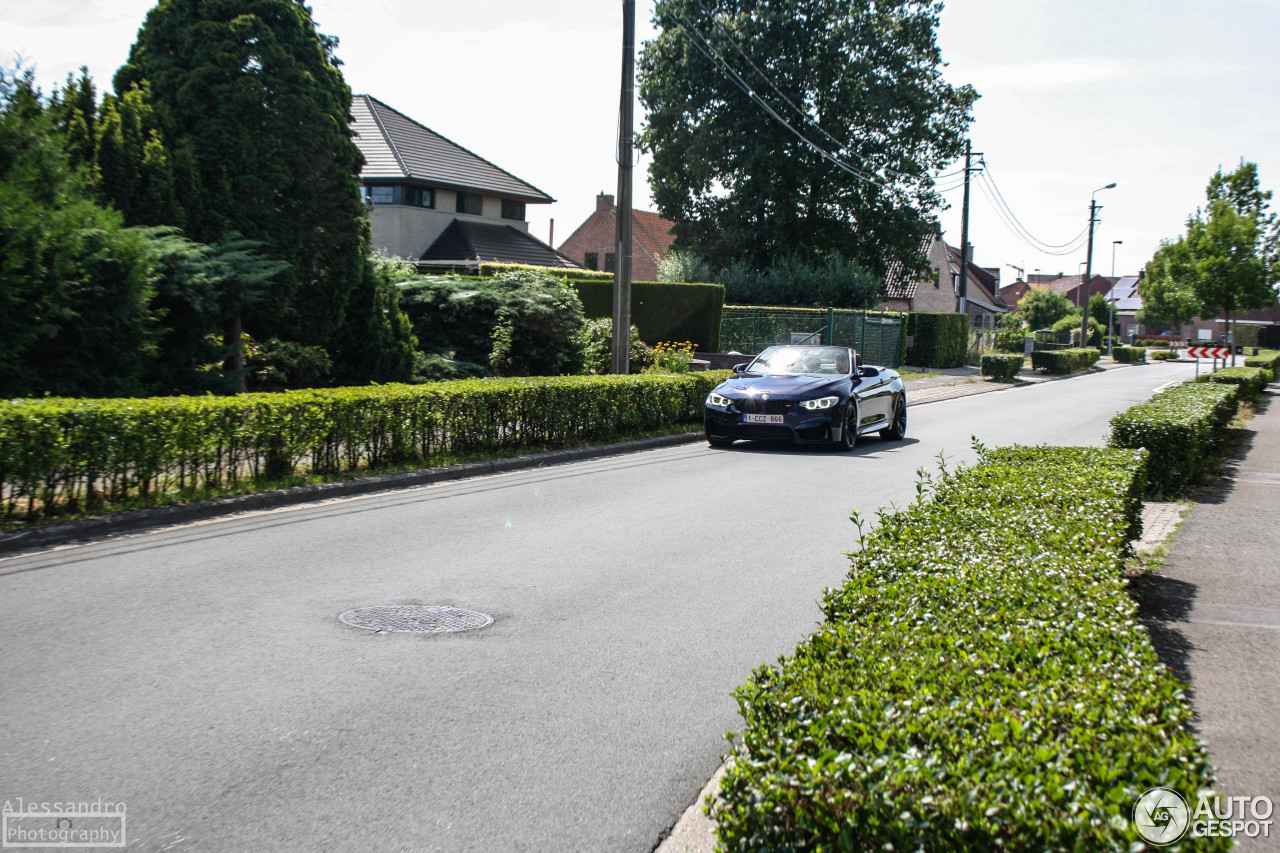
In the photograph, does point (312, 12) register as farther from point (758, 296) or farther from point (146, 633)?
point (758, 296)

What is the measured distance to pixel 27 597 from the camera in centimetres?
617

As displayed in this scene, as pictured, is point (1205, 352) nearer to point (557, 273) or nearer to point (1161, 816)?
point (557, 273)

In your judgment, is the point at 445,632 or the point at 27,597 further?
the point at 27,597

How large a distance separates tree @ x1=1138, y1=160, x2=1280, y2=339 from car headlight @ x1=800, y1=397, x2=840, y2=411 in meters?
26.5

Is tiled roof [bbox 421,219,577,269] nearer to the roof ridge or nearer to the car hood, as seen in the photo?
the roof ridge

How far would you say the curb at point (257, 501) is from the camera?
7.74 metres

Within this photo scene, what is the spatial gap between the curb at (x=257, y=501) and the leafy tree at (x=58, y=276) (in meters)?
3.02

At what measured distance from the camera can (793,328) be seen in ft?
111

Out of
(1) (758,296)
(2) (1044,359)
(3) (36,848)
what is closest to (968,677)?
(3) (36,848)

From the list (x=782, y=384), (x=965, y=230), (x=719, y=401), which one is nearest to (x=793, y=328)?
(x=965, y=230)

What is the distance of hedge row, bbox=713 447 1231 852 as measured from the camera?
2256mm

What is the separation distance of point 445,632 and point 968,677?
3322mm

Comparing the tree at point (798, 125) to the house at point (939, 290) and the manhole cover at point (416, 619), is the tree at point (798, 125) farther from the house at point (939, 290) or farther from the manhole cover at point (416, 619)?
the manhole cover at point (416, 619)

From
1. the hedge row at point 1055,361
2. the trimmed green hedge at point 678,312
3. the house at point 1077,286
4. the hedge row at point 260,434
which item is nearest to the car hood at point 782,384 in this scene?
the hedge row at point 260,434
